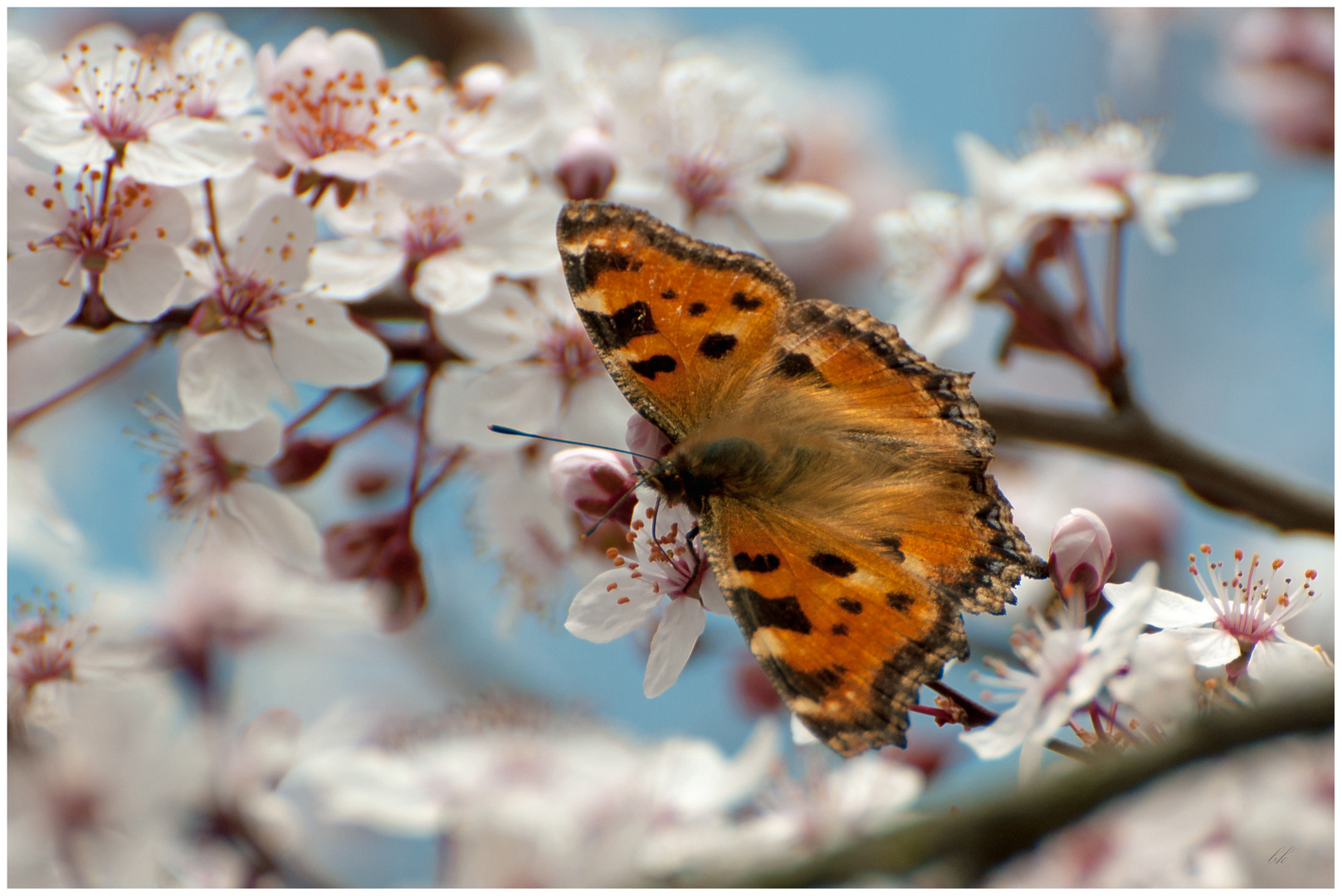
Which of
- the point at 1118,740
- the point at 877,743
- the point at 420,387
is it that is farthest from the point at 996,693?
the point at 420,387

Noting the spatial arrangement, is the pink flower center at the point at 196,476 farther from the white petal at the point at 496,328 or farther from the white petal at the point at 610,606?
the white petal at the point at 610,606

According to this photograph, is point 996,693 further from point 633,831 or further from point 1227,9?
point 1227,9

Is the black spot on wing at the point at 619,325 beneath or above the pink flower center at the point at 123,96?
beneath

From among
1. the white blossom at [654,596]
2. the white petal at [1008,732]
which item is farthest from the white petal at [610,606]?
the white petal at [1008,732]

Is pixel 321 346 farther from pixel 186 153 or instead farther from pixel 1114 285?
pixel 1114 285

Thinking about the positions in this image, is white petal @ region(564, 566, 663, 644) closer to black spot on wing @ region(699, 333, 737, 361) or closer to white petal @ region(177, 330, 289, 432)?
black spot on wing @ region(699, 333, 737, 361)

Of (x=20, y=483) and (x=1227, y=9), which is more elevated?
(x=1227, y=9)

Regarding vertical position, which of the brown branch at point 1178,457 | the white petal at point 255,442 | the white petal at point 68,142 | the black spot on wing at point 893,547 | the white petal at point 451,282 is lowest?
the white petal at point 255,442
